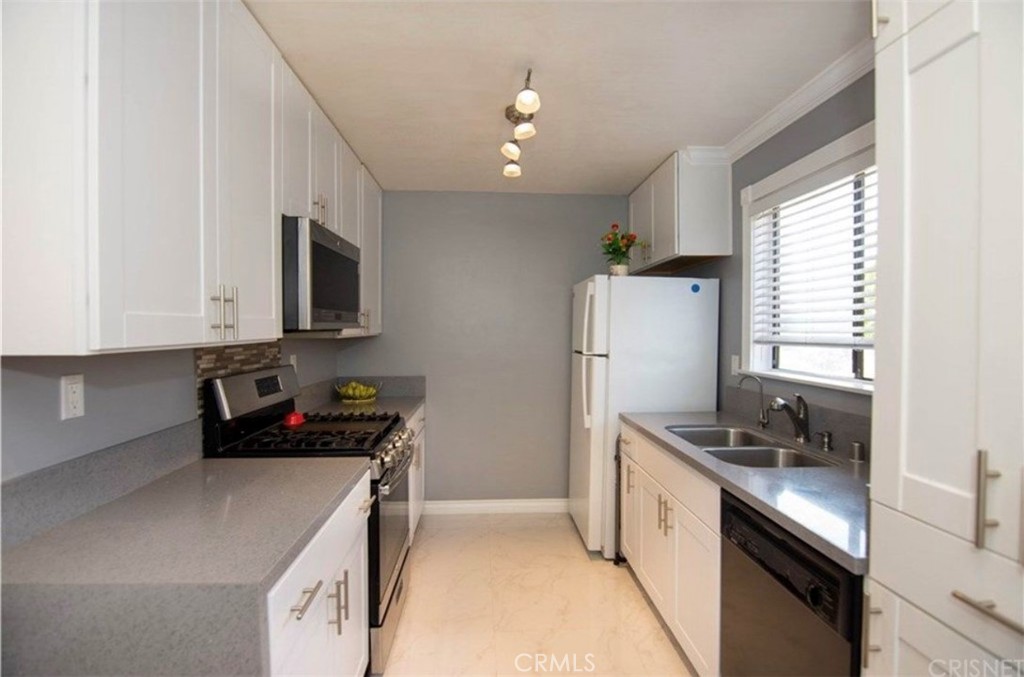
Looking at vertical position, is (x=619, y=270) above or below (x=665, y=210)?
below

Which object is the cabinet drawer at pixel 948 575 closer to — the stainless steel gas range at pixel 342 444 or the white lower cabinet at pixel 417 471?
the stainless steel gas range at pixel 342 444

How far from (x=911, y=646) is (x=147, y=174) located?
75.4 inches

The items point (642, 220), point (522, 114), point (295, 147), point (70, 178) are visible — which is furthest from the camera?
point (642, 220)

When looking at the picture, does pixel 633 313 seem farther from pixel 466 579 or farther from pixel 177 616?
pixel 177 616

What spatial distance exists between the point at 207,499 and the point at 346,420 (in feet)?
3.68

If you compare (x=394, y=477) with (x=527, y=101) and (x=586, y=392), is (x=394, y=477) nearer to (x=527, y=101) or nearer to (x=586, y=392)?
(x=586, y=392)

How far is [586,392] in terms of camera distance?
2.83 metres

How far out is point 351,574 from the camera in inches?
62.4

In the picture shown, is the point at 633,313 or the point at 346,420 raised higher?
the point at 633,313

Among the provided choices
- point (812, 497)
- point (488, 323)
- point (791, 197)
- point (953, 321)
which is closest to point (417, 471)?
point (488, 323)

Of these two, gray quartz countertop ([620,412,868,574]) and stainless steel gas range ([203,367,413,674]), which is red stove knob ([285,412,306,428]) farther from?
gray quartz countertop ([620,412,868,574])

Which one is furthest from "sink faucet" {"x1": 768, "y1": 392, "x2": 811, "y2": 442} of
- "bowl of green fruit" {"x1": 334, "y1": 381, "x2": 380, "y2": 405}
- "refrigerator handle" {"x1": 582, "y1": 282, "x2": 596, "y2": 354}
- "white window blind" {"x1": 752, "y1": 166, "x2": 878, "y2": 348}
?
"bowl of green fruit" {"x1": 334, "y1": 381, "x2": 380, "y2": 405}

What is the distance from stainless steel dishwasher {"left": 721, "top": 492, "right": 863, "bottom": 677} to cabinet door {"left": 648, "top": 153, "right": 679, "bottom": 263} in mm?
1633

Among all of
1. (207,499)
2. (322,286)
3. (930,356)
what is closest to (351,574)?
(207,499)
